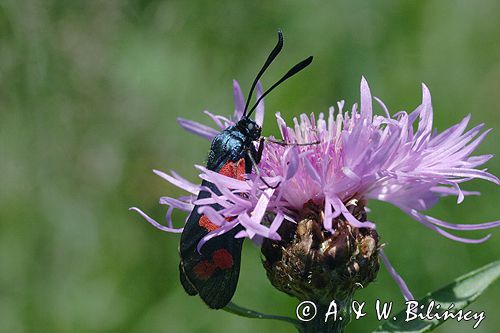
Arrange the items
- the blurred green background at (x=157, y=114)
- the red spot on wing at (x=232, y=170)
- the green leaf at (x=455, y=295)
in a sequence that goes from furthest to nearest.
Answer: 1. the blurred green background at (x=157, y=114)
2. the red spot on wing at (x=232, y=170)
3. the green leaf at (x=455, y=295)

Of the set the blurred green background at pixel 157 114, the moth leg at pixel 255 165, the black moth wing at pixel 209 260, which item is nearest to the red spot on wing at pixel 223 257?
the black moth wing at pixel 209 260

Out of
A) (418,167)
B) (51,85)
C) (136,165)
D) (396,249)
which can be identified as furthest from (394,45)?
(418,167)

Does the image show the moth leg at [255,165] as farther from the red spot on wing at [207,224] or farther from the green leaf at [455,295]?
the green leaf at [455,295]

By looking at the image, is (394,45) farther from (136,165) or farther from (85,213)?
(85,213)

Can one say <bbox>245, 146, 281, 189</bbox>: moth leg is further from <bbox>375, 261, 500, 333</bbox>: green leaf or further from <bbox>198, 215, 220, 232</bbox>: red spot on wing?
<bbox>375, 261, 500, 333</bbox>: green leaf

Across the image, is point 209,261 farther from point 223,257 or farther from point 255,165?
point 255,165
